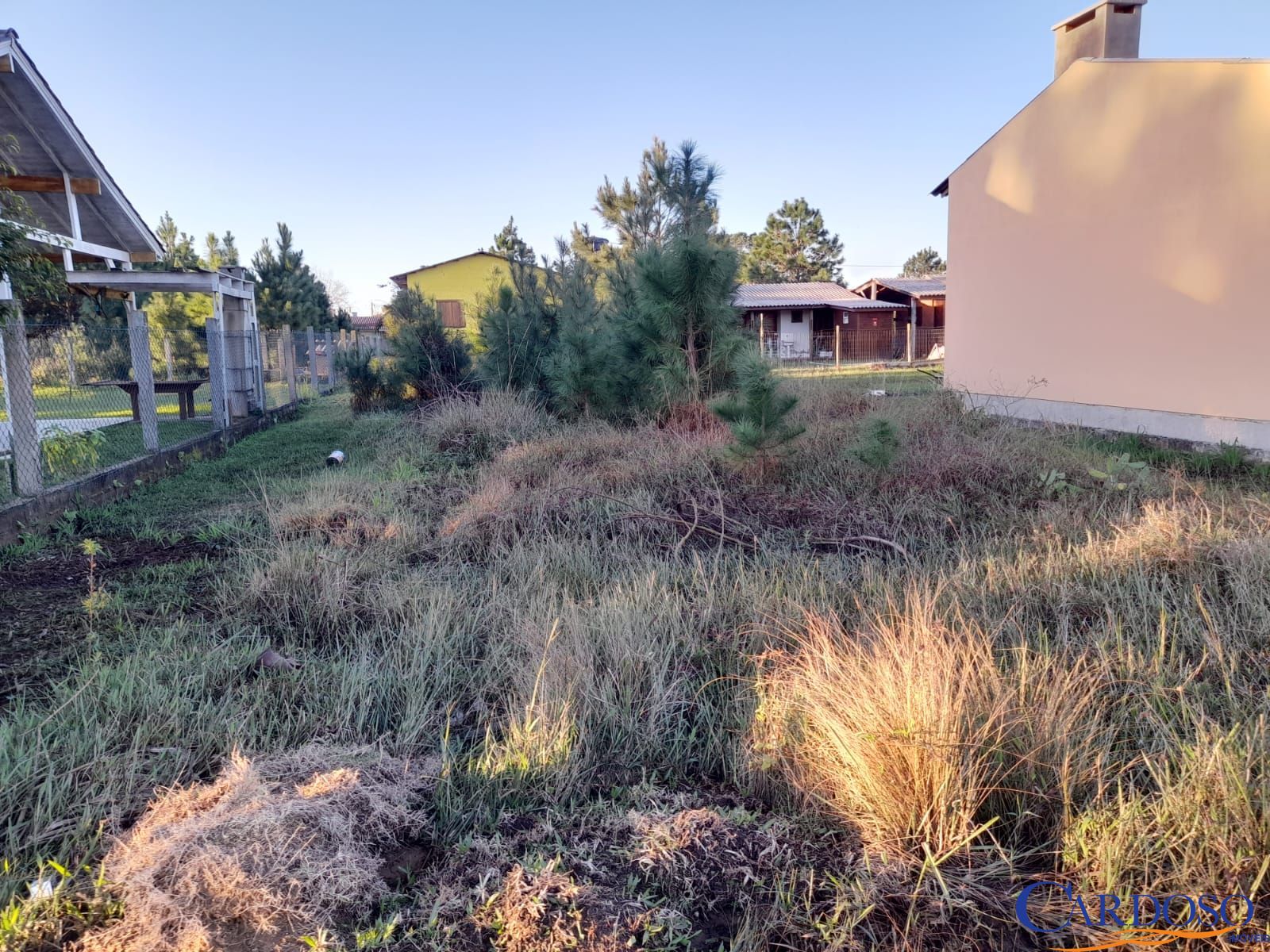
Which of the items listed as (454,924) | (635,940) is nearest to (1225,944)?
(635,940)

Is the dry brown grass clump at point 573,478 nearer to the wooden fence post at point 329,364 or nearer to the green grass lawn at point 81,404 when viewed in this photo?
the green grass lawn at point 81,404

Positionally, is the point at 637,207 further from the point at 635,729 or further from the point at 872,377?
the point at 635,729

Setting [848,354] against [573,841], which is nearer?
[573,841]

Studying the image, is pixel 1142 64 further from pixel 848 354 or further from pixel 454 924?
pixel 848 354

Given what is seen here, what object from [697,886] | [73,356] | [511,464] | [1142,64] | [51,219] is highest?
[1142,64]

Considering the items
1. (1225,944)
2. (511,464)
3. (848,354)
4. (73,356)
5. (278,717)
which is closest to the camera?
(1225,944)

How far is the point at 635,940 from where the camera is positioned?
176 centimetres

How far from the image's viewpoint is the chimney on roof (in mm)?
9891

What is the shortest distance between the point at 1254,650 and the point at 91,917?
391cm

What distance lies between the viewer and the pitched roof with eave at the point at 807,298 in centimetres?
3175

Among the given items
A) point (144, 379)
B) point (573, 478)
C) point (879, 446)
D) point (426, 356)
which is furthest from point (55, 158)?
point (879, 446)

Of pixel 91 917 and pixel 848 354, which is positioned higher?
pixel 848 354

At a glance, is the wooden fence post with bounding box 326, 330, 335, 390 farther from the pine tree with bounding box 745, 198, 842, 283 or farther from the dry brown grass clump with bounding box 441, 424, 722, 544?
the pine tree with bounding box 745, 198, 842, 283

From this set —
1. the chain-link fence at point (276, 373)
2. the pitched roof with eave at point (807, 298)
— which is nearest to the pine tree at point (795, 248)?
the pitched roof with eave at point (807, 298)
